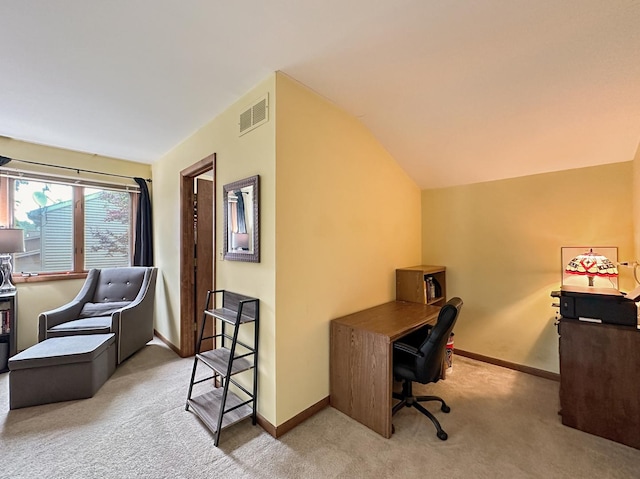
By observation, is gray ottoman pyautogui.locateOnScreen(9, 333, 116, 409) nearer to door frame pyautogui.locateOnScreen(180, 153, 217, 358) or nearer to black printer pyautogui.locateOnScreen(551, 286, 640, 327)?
door frame pyautogui.locateOnScreen(180, 153, 217, 358)

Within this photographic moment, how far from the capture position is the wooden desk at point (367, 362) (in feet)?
6.06

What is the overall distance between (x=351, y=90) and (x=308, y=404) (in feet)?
8.13

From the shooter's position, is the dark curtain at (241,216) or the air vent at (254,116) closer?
the air vent at (254,116)

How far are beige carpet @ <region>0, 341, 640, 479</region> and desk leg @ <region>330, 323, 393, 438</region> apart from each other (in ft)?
0.30

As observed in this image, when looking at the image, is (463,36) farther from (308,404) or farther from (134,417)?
(134,417)

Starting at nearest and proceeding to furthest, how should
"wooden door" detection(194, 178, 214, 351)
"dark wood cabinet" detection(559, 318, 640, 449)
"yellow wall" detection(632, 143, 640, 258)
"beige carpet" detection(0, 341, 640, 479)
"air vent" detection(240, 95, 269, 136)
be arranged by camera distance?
"beige carpet" detection(0, 341, 640, 479) → "dark wood cabinet" detection(559, 318, 640, 449) → "air vent" detection(240, 95, 269, 136) → "yellow wall" detection(632, 143, 640, 258) → "wooden door" detection(194, 178, 214, 351)

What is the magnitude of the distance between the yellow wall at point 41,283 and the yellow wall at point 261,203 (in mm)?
1227

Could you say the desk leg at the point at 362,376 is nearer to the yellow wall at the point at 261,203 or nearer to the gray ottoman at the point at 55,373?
the yellow wall at the point at 261,203

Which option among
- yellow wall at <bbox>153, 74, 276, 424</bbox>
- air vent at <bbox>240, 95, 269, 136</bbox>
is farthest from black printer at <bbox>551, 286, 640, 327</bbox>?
air vent at <bbox>240, 95, 269, 136</bbox>

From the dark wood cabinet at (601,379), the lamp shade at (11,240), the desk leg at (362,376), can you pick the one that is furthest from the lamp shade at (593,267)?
the lamp shade at (11,240)

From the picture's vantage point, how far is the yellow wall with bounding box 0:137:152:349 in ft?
10.4

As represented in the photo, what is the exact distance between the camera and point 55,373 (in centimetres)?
223

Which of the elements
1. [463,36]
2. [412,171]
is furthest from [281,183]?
[412,171]

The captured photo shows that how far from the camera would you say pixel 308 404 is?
6.75 ft
